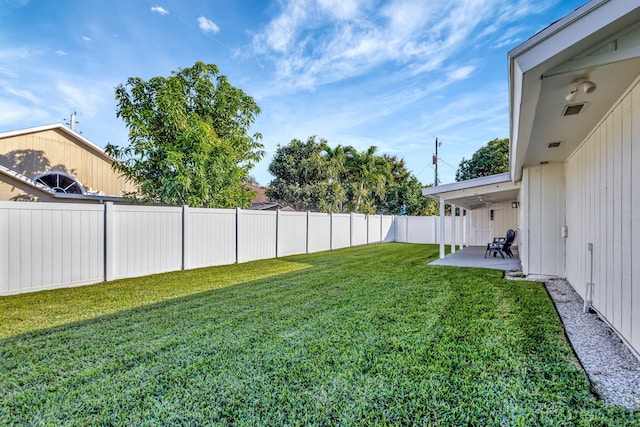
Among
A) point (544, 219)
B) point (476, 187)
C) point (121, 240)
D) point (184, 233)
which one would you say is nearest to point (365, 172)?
point (476, 187)

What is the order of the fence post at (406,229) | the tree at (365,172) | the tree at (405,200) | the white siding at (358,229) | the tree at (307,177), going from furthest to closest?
the tree at (405,200), the fence post at (406,229), the tree at (365,172), the tree at (307,177), the white siding at (358,229)

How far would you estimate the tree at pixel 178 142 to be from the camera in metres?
9.15

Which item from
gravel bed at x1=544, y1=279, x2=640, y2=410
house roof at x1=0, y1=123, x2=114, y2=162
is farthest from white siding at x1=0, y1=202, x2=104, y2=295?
house roof at x1=0, y1=123, x2=114, y2=162

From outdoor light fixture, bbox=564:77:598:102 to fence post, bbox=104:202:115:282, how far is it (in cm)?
745

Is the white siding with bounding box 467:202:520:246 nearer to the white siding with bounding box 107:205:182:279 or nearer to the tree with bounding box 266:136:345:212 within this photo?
the tree with bounding box 266:136:345:212

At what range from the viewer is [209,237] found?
27.1 ft

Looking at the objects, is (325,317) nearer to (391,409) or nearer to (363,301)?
(363,301)

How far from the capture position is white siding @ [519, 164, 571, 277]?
20.8 ft

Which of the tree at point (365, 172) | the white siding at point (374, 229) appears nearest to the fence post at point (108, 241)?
the white siding at point (374, 229)

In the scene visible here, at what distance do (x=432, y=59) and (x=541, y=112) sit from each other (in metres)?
9.10

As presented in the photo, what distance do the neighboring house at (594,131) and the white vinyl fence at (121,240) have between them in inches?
276

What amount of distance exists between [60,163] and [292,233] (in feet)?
31.6

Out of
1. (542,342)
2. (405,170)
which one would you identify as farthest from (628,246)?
(405,170)

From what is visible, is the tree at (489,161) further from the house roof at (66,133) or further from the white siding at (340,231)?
the house roof at (66,133)
